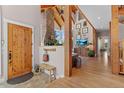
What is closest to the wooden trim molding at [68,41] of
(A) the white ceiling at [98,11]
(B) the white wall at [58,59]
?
(B) the white wall at [58,59]

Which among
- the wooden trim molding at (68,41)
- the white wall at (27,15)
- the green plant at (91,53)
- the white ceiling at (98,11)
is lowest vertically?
the green plant at (91,53)

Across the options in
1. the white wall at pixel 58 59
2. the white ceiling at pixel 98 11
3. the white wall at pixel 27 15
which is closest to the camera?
the white wall at pixel 27 15

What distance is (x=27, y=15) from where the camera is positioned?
19.3 feet

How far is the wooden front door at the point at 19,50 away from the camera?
515 cm

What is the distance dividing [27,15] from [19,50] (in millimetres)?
1441

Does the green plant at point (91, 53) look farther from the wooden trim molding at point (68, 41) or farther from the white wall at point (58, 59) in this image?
the wooden trim molding at point (68, 41)

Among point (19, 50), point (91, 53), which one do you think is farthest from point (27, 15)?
point (91, 53)

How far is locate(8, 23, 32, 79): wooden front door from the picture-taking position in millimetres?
5146

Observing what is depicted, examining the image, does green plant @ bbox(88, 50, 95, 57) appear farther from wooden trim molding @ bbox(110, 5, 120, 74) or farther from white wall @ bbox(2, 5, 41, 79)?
wooden trim molding @ bbox(110, 5, 120, 74)

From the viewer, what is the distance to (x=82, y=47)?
41.2 feet

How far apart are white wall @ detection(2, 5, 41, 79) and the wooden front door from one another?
280 mm

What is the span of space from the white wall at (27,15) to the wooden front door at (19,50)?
0.92 ft

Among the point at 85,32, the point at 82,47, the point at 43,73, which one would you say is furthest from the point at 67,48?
the point at 85,32
